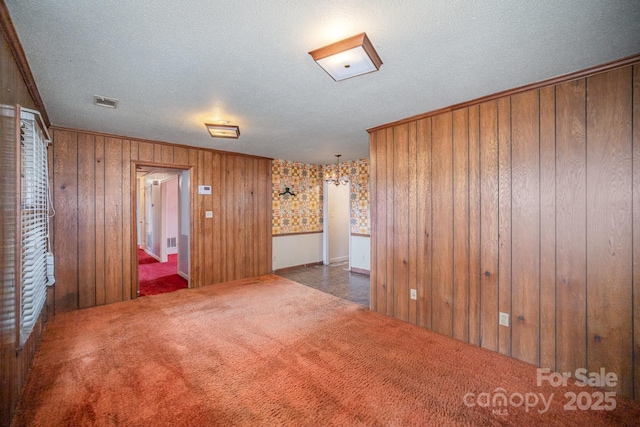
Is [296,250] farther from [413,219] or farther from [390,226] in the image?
[413,219]

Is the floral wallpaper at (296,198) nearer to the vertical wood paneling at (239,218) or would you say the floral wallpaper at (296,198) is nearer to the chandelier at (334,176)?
the chandelier at (334,176)

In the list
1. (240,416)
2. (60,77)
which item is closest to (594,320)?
(240,416)

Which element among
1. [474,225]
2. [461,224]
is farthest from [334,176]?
[474,225]

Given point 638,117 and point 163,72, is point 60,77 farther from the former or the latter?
point 638,117

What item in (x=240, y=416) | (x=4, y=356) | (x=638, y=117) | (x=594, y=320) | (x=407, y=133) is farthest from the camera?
(x=407, y=133)

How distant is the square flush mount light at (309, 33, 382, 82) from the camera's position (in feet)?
5.43

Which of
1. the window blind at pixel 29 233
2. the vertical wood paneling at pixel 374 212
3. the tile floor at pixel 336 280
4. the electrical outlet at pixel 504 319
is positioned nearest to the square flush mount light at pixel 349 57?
the vertical wood paneling at pixel 374 212

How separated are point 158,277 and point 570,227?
20.7ft

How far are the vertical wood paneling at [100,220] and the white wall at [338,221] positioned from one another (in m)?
4.29

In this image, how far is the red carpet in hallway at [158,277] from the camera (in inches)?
181

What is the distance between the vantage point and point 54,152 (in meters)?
3.45

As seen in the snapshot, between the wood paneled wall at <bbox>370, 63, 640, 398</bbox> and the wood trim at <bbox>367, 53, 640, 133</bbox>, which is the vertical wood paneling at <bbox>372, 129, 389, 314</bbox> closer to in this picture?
the wood paneled wall at <bbox>370, 63, 640, 398</bbox>

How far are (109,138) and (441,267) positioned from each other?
473 cm

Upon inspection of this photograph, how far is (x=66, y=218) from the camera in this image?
3.53 m
